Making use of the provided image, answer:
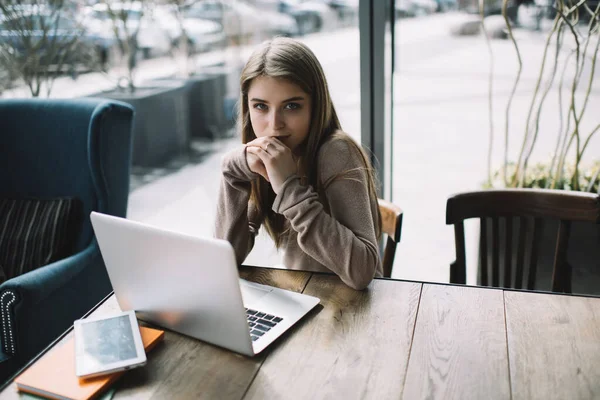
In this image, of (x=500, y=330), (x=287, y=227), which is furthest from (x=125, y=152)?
(x=500, y=330)

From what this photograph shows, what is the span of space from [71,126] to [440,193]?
152 cm

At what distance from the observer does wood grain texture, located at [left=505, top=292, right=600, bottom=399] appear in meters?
0.92

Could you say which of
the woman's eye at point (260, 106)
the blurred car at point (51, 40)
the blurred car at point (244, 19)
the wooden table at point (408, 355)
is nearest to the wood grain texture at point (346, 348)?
the wooden table at point (408, 355)

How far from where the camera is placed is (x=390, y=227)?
165cm

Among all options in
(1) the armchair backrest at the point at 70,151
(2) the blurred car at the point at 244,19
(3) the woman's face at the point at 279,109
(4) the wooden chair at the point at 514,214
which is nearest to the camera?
(3) the woman's face at the point at 279,109

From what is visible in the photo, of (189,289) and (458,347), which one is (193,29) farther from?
(458,347)

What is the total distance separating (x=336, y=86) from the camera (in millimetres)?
2387

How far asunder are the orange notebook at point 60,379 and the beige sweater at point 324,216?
Result: 39cm

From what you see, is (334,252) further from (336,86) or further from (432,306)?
(336,86)

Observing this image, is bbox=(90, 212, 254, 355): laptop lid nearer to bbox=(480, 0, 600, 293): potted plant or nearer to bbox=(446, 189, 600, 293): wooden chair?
bbox=(446, 189, 600, 293): wooden chair

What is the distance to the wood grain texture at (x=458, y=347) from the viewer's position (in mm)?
928

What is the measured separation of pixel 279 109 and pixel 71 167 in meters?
0.99

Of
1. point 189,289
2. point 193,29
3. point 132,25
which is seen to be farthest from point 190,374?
point 132,25

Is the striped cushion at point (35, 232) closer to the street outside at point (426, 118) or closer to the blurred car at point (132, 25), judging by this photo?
the street outside at point (426, 118)
